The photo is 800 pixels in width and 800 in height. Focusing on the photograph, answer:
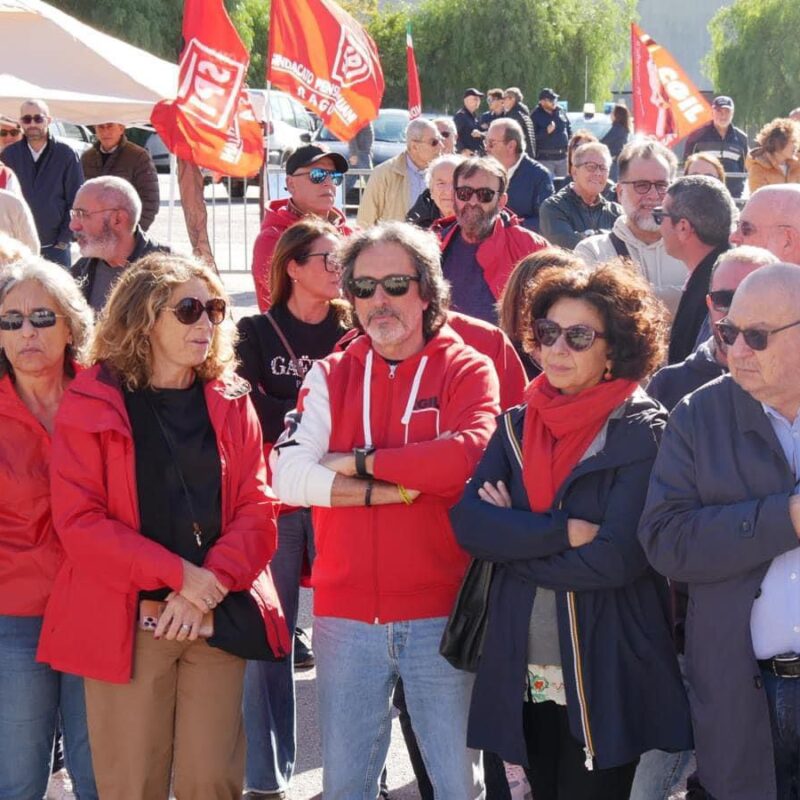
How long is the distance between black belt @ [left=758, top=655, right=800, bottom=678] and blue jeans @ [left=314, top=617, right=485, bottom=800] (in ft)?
2.83

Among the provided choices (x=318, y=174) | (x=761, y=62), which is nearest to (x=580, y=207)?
(x=318, y=174)

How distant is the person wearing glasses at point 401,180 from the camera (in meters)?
9.67

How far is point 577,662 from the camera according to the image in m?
3.45

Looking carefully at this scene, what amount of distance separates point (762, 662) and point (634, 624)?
1.13ft

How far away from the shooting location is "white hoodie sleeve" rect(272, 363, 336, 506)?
3779 mm

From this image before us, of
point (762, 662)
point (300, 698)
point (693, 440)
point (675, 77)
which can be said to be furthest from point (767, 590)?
point (675, 77)

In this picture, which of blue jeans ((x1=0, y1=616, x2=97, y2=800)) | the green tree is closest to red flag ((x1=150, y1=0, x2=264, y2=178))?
blue jeans ((x1=0, y1=616, x2=97, y2=800))

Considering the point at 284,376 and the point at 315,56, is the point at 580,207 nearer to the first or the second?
the point at 315,56

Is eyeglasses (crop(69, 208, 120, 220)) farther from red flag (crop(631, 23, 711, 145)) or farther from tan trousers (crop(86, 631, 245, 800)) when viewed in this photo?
red flag (crop(631, 23, 711, 145))

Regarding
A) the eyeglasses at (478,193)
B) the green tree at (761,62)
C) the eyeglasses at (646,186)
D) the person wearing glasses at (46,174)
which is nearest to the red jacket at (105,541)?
the eyeglasses at (478,193)

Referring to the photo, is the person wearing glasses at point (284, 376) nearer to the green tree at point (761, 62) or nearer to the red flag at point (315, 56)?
the red flag at point (315, 56)

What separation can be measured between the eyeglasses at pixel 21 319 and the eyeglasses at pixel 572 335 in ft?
5.17

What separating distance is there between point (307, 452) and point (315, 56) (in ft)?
24.9

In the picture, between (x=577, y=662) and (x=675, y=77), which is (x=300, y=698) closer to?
(x=577, y=662)
